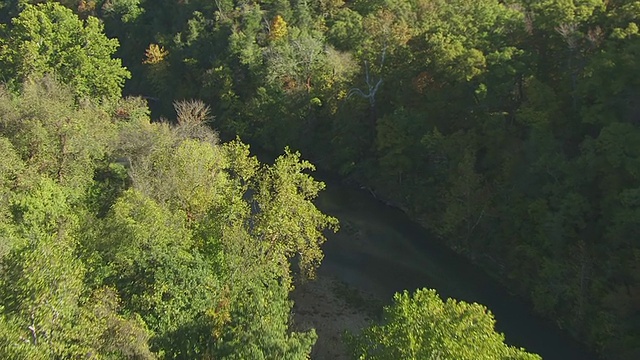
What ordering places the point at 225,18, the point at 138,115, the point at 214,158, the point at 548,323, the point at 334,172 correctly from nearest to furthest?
1. the point at 214,158
2. the point at 548,323
3. the point at 138,115
4. the point at 334,172
5. the point at 225,18

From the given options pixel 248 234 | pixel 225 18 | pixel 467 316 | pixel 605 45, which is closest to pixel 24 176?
pixel 248 234

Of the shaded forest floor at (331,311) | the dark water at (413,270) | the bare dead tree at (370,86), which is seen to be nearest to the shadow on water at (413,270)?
the dark water at (413,270)

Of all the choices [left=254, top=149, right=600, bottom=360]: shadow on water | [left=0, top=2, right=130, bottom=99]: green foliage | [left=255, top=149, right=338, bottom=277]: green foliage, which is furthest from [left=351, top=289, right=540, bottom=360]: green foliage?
[left=0, top=2, right=130, bottom=99]: green foliage

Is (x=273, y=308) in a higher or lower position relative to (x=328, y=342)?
higher

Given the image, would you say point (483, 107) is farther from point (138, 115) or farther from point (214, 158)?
point (138, 115)

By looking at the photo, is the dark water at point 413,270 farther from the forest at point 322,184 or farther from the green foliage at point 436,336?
the green foliage at point 436,336

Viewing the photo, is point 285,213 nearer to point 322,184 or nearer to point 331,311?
point 322,184
